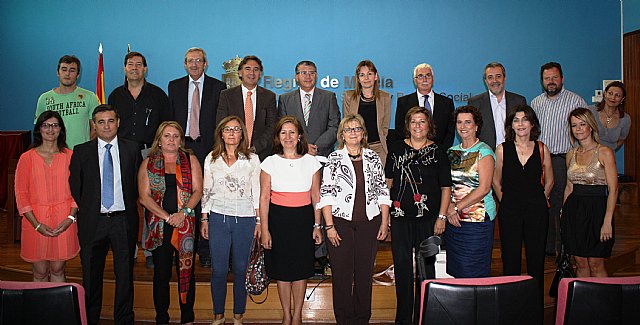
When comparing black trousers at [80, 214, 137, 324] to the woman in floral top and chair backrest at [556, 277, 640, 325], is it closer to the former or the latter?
the woman in floral top

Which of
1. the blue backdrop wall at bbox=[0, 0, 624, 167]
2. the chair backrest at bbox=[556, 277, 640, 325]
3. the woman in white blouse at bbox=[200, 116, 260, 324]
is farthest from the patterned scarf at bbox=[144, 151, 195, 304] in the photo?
the blue backdrop wall at bbox=[0, 0, 624, 167]

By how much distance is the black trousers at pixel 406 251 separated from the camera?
3.72m

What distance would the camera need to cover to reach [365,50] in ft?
27.5

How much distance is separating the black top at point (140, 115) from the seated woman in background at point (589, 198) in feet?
10.7

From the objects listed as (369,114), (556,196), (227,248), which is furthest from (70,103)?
(556,196)

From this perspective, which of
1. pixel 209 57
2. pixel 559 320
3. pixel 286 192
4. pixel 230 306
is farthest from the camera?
pixel 209 57

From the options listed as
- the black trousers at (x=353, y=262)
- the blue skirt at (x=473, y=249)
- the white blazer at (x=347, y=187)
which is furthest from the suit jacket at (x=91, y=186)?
the blue skirt at (x=473, y=249)

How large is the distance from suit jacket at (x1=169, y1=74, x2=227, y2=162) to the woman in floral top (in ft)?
5.68

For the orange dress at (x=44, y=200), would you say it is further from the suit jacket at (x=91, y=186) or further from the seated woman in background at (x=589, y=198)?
the seated woman in background at (x=589, y=198)

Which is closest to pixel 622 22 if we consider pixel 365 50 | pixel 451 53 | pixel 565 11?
pixel 565 11

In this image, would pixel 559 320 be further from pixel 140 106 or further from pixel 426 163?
pixel 140 106

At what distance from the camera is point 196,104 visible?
186 inches

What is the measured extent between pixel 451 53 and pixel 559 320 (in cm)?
670

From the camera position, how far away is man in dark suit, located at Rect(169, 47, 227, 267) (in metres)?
4.66
